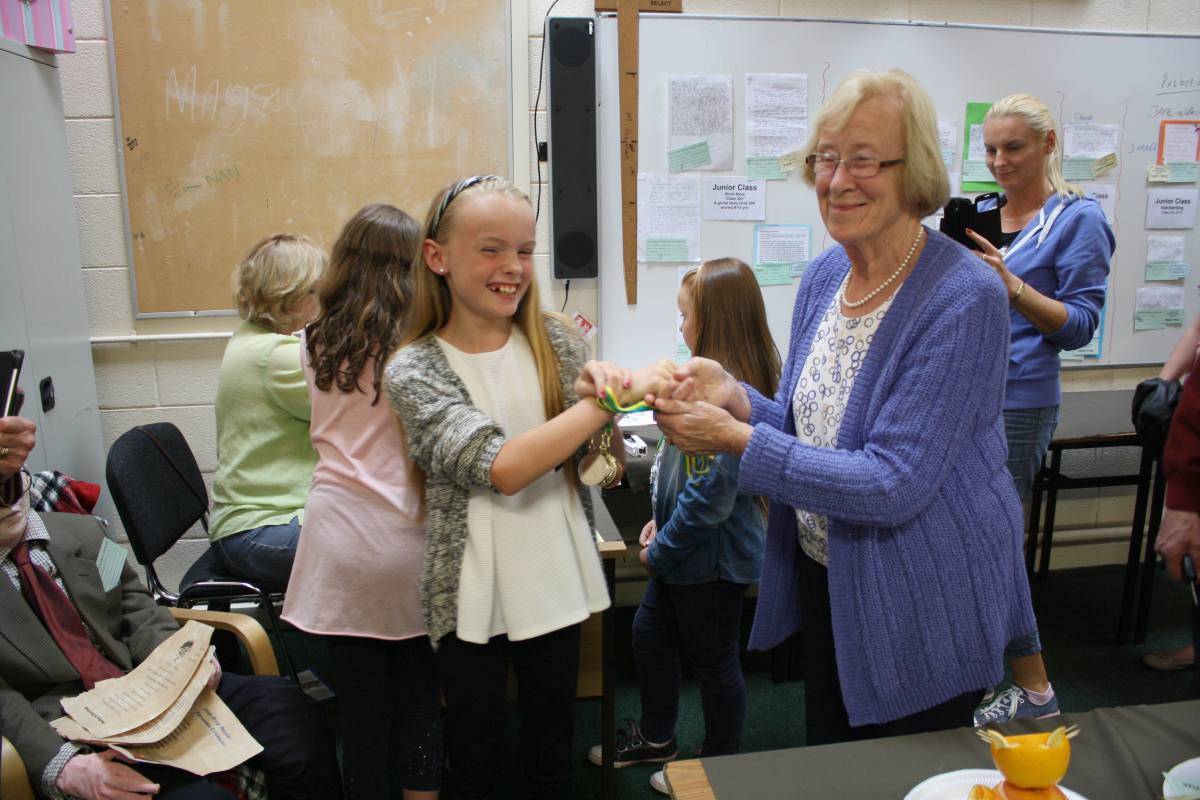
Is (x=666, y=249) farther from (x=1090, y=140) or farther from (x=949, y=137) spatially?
(x=1090, y=140)

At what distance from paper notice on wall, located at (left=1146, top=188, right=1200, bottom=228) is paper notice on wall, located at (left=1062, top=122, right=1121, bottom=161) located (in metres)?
0.27

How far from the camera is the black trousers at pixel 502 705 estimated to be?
4.49ft

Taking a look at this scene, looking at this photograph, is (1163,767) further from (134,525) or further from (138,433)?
(138,433)

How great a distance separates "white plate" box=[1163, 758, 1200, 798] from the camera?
852mm

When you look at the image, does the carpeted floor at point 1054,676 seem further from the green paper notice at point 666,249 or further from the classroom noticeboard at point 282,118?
the classroom noticeboard at point 282,118

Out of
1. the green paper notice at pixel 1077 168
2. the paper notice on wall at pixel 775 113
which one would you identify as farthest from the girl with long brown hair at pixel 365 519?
the green paper notice at pixel 1077 168

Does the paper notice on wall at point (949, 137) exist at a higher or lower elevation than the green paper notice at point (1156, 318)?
higher

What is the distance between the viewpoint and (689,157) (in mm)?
2973

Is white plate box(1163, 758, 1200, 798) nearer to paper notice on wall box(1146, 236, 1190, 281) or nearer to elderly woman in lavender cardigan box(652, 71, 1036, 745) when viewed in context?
elderly woman in lavender cardigan box(652, 71, 1036, 745)

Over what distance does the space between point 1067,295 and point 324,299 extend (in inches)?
72.9

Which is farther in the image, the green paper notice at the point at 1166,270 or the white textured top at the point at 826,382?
the green paper notice at the point at 1166,270

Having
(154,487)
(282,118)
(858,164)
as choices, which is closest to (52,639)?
(154,487)

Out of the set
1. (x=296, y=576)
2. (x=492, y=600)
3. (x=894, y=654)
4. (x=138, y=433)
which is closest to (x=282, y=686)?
(x=296, y=576)

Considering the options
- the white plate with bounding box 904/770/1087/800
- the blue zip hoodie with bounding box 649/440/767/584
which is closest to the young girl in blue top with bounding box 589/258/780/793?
the blue zip hoodie with bounding box 649/440/767/584
